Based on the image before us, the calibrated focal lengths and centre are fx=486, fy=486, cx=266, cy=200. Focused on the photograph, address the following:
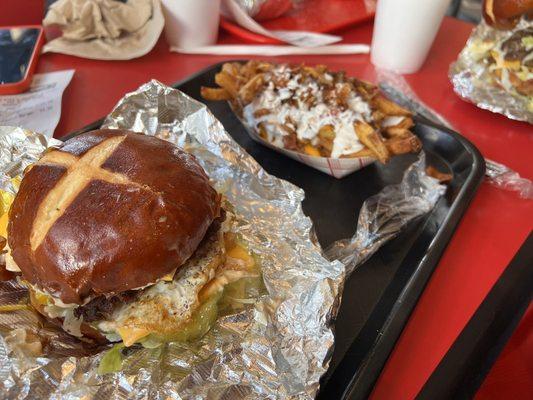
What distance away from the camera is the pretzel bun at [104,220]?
77 cm

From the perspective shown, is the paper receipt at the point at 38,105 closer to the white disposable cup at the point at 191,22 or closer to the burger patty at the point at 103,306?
the white disposable cup at the point at 191,22

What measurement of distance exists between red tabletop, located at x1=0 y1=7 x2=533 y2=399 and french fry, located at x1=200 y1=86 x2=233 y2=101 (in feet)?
1.26

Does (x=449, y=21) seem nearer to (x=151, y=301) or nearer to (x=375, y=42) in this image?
(x=375, y=42)

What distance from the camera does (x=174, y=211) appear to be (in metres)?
0.81

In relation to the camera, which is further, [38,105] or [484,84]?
[484,84]

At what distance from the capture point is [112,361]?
0.83 metres

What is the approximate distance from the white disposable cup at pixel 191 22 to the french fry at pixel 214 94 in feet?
1.83

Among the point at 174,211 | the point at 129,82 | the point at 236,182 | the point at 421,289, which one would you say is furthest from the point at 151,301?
the point at 129,82

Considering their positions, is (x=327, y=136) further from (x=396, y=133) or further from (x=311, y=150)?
(x=396, y=133)

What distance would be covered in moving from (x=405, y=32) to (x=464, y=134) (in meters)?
0.48

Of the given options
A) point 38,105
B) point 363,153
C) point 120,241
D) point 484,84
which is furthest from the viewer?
point 484,84

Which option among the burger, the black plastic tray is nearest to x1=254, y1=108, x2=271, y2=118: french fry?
the black plastic tray

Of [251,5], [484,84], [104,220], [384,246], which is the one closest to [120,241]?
[104,220]

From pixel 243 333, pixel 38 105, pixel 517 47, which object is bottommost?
pixel 38 105
